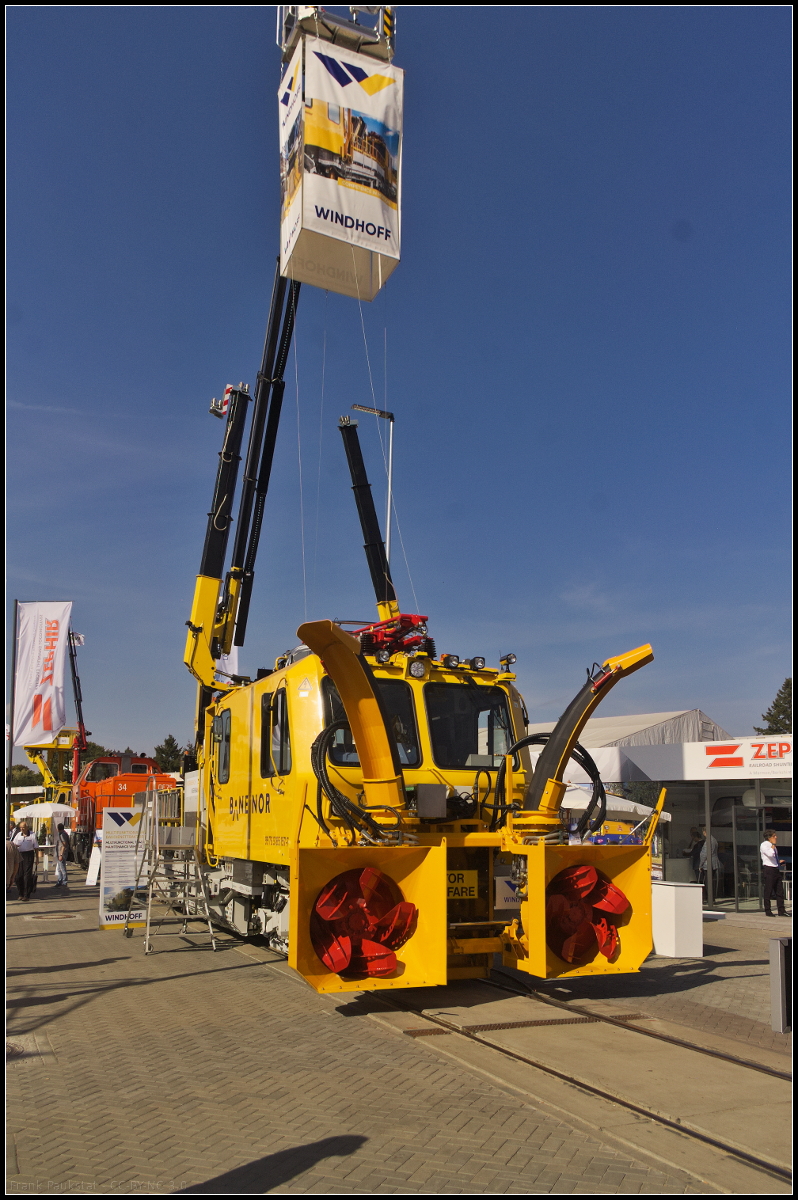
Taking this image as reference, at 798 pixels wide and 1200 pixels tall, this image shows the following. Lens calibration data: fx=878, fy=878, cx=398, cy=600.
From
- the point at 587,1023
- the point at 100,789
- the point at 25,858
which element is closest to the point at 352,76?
the point at 587,1023

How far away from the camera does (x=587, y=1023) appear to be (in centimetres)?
765

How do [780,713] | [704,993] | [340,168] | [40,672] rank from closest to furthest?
[704,993], [340,168], [40,672], [780,713]

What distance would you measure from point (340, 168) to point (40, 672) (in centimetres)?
1445

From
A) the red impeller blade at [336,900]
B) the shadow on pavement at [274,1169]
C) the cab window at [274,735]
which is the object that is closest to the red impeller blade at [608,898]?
the red impeller blade at [336,900]

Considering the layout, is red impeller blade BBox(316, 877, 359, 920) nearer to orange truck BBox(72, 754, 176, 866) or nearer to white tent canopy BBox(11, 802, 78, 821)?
orange truck BBox(72, 754, 176, 866)

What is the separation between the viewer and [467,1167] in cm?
450

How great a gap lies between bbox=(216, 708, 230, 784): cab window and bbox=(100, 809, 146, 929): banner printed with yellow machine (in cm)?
176

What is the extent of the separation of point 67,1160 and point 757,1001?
6.96m

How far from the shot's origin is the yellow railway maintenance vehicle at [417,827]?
7.41 metres

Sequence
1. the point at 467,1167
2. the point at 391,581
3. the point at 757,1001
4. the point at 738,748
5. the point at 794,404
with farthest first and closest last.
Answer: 1. the point at 391,581
2. the point at 738,748
3. the point at 757,1001
4. the point at 794,404
5. the point at 467,1167

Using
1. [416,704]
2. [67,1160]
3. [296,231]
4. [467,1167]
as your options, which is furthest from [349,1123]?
[296,231]

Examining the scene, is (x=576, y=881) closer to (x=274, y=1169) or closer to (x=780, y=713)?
(x=274, y=1169)

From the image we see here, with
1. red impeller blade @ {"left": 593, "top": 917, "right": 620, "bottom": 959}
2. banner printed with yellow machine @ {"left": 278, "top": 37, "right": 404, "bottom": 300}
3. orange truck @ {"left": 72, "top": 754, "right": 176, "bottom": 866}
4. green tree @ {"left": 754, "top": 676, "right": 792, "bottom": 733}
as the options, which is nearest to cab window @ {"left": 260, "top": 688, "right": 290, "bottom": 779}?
red impeller blade @ {"left": 593, "top": 917, "right": 620, "bottom": 959}

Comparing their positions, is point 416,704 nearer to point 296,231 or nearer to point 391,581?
point 296,231
